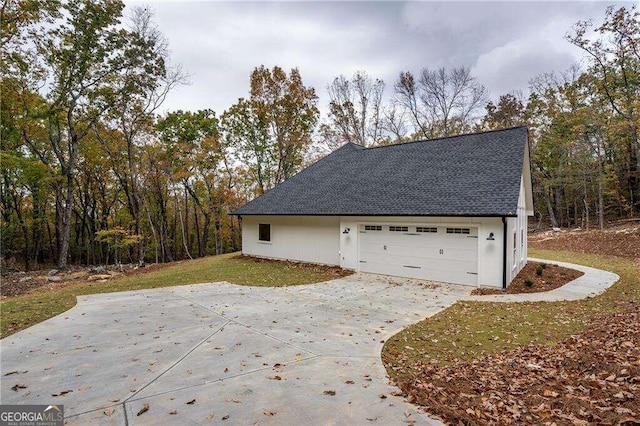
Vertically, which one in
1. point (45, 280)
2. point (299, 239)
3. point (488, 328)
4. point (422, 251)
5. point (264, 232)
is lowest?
point (45, 280)

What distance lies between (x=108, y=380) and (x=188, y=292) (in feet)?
19.3

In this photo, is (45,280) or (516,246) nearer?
(516,246)

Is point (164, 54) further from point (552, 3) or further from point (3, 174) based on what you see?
point (552, 3)

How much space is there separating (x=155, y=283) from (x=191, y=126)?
15.8 m

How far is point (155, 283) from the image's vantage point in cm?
1168

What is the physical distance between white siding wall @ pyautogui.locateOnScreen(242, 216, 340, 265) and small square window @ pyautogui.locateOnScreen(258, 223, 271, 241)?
218 mm

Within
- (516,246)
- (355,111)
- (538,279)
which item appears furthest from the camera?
(355,111)

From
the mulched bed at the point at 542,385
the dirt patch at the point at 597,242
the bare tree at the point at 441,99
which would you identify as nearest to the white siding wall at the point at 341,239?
the mulched bed at the point at 542,385

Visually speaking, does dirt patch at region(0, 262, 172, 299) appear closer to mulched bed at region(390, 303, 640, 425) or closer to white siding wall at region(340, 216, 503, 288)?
mulched bed at region(390, 303, 640, 425)

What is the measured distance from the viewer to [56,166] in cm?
2242

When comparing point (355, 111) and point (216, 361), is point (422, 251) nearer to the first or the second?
point (216, 361)

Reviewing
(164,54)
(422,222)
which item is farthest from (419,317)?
(164,54)
